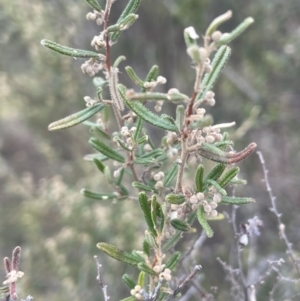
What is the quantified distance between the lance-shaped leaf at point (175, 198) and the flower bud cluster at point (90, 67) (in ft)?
0.74

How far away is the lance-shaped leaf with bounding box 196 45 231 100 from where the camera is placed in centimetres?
49

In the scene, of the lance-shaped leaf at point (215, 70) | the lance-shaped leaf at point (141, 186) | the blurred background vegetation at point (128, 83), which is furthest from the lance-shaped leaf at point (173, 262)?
the blurred background vegetation at point (128, 83)

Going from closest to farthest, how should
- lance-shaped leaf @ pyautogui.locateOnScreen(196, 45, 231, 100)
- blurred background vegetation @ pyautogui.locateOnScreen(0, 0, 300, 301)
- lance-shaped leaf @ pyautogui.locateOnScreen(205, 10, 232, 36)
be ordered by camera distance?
lance-shaped leaf @ pyautogui.locateOnScreen(205, 10, 232, 36) → lance-shaped leaf @ pyautogui.locateOnScreen(196, 45, 231, 100) → blurred background vegetation @ pyautogui.locateOnScreen(0, 0, 300, 301)

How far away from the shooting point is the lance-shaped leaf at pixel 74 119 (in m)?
0.58

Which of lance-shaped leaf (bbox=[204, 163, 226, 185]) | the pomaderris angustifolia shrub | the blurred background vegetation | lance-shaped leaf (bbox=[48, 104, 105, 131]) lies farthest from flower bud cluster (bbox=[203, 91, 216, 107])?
the blurred background vegetation

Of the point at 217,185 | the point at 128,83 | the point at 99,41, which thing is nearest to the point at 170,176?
the point at 217,185

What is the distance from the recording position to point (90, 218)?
1853mm

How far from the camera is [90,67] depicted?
1.92ft

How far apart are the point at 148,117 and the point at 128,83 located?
158 cm

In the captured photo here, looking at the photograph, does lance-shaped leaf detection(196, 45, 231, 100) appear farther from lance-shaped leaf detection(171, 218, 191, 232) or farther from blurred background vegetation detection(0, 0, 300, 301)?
blurred background vegetation detection(0, 0, 300, 301)

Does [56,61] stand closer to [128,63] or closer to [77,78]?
[77,78]

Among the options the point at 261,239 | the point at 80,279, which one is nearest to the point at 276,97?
the point at 261,239

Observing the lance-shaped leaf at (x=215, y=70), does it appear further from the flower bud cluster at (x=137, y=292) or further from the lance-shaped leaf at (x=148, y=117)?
the flower bud cluster at (x=137, y=292)

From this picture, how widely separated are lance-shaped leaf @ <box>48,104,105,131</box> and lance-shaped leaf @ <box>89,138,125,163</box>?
2.4 inches
